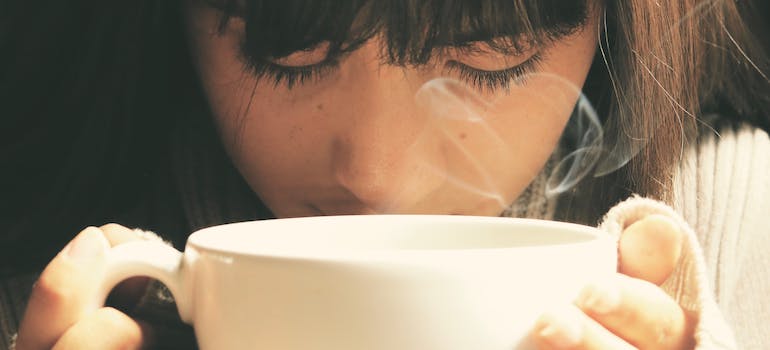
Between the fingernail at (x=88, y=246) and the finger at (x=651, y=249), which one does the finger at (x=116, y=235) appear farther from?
the finger at (x=651, y=249)

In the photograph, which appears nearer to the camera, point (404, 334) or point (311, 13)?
point (404, 334)

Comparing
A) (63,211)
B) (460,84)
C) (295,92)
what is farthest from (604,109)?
(63,211)

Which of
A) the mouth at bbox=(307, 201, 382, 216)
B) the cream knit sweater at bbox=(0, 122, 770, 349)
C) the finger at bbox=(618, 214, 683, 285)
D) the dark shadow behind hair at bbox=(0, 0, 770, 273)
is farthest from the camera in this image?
the cream knit sweater at bbox=(0, 122, 770, 349)

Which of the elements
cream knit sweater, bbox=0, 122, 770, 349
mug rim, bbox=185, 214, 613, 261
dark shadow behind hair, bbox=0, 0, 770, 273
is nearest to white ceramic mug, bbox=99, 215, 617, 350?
mug rim, bbox=185, 214, 613, 261

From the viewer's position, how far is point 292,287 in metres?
→ 0.35

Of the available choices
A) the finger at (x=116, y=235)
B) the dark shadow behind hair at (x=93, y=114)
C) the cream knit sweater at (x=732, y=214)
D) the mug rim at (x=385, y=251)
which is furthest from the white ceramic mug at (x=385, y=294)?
the cream knit sweater at (x=732, y=214)

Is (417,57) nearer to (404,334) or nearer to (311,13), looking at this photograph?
(311,13)

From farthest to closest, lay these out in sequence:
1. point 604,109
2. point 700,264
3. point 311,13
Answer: point 604,109, point 311,13, point 700,264

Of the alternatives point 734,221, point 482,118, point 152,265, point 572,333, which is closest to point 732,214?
point 734,221

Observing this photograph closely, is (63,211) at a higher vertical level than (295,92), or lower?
lower

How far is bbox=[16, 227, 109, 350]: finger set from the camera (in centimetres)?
44

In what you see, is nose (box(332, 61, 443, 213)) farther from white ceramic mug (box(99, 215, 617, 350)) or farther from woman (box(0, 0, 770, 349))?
white ceramic mug (box(99, 215, 617, 350))

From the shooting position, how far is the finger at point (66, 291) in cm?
44

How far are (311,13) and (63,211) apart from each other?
44 centimetres
